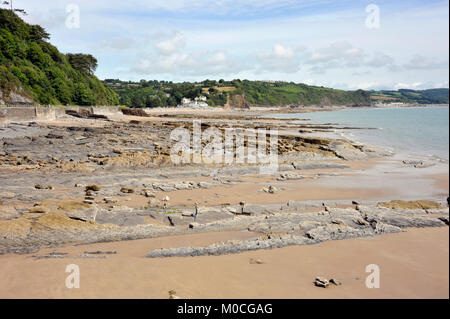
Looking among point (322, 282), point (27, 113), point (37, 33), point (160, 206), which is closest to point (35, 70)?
point (37, 33)

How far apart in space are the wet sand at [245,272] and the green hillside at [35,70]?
46.2 metres

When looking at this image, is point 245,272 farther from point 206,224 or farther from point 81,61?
point 81,61

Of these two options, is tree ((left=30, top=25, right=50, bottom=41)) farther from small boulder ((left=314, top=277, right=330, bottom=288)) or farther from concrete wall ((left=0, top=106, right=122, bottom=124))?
small boulder ((left=314, top=277, right=330, bottom=288))

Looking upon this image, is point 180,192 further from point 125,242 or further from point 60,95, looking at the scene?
point 60,95

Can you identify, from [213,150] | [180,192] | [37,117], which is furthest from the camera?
[37,117]

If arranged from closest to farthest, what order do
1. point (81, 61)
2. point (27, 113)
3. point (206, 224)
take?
point (206, 224), point (27, 113), point (81, 61)

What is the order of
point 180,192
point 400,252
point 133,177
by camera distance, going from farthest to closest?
point 133,177
point 180,192
point 400,252

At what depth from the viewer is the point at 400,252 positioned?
318 inches

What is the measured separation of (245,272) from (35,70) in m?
60.6

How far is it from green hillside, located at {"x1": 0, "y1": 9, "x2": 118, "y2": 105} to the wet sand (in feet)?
152

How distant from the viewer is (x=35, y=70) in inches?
2160

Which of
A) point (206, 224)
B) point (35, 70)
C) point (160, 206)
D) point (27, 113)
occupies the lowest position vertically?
point (206, 224)
